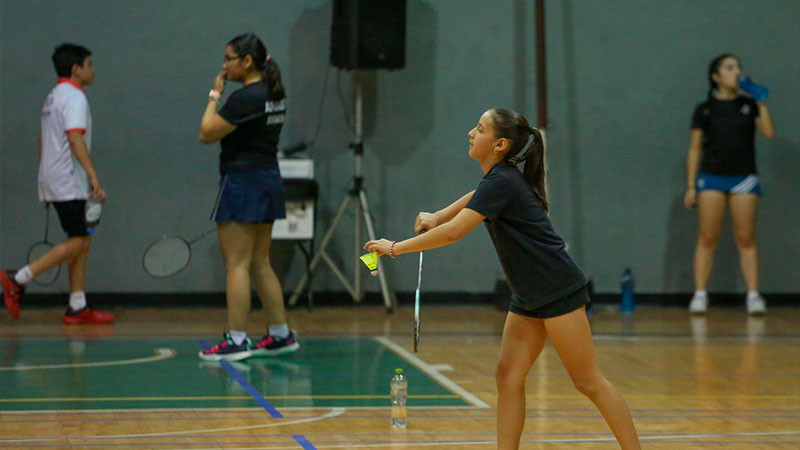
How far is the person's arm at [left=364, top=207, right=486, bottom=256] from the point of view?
3.96 m

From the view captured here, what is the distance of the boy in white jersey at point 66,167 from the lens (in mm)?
8906

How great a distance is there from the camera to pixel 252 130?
7.18 meters

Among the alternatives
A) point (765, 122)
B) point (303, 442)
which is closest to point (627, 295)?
point (765, 122)

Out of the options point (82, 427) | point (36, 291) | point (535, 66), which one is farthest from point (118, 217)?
point (82, 427)

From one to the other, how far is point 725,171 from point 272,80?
499 centimetres

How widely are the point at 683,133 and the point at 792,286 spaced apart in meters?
1.87

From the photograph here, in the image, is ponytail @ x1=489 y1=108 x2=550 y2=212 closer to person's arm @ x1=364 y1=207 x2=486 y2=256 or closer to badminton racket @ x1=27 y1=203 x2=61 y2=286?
person's arm @ x1=364 y1=207 x2=486 y2=256

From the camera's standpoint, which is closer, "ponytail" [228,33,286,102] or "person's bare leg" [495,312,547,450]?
"person's bare leg" [495,312,547,450]

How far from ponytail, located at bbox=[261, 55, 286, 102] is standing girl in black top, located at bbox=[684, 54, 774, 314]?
4.74m

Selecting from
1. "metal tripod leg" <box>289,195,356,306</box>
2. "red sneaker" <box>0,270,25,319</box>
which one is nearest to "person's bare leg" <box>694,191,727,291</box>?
"metal tripod leg" <box>289,195,356,306</box>

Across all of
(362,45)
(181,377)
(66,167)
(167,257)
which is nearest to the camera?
(181,377)

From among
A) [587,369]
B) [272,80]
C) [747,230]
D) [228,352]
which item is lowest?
[228,352]

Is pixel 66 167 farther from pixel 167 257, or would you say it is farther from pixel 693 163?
pixel 693 163

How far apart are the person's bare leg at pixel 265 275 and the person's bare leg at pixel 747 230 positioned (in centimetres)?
496
